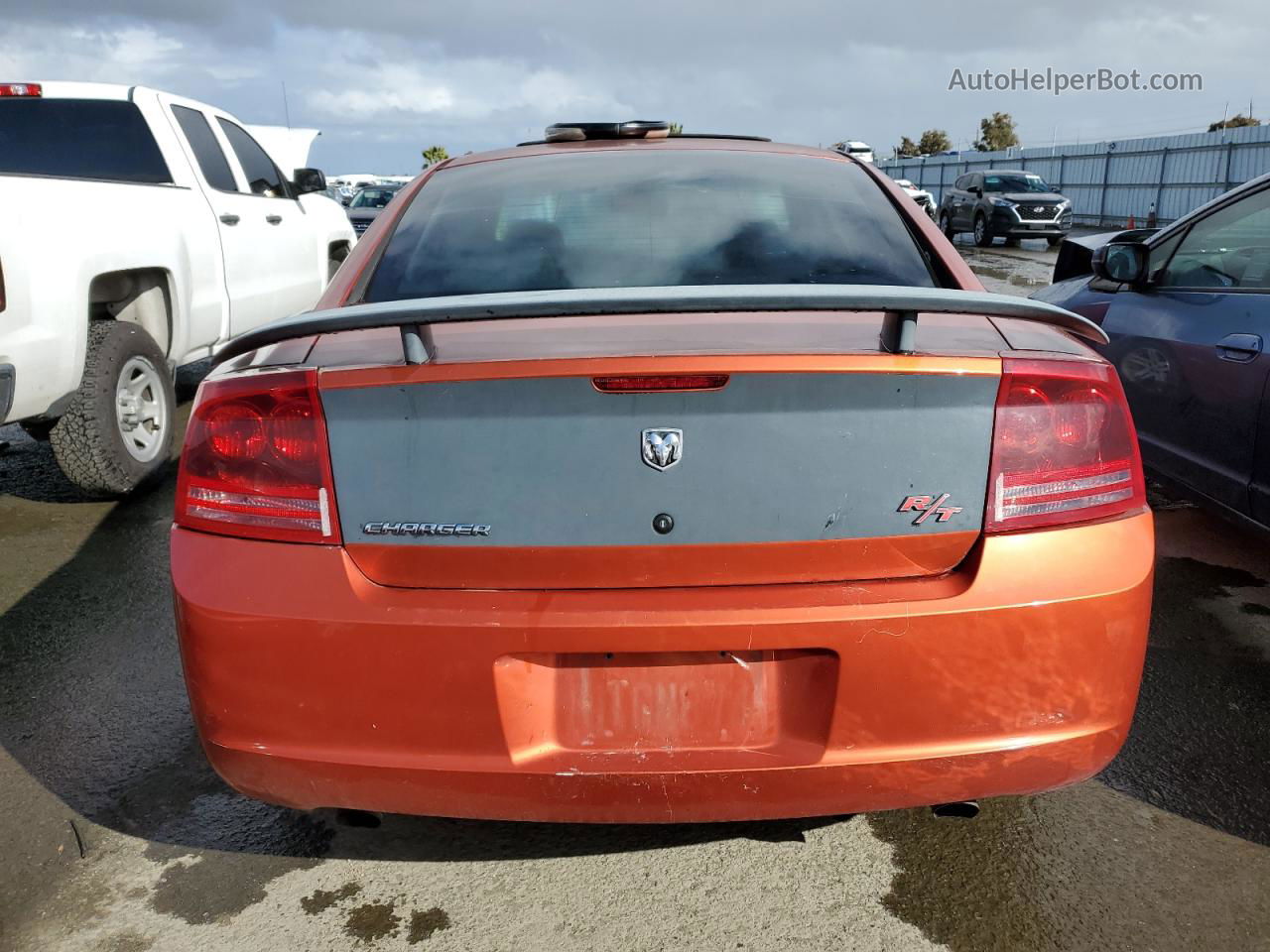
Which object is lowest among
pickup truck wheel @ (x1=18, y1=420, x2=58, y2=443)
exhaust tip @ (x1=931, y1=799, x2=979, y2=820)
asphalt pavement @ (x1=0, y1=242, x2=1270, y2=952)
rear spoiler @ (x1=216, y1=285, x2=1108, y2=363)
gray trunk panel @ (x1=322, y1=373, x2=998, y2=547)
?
asphalt pavement @ (x1=0, y1=242, x2=1270, y2=952)

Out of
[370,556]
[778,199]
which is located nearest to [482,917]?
[370,556]

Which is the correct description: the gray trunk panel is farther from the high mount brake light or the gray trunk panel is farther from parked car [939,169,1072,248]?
parked car [939,169,1072,248]

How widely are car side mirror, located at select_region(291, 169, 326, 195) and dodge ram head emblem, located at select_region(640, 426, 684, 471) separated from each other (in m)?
6.57

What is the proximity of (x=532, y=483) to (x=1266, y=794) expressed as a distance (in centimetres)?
209

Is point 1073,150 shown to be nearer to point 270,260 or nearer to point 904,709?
point 270,260

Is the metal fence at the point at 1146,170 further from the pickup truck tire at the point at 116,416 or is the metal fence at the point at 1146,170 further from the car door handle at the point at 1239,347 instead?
the car door handle at the point at 1239,347

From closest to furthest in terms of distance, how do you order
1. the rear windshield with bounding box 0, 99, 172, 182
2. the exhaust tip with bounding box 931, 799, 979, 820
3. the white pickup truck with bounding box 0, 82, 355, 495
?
the exhaust tip with bounding box 931, 799, 979, 820
the white pickup truck with bounding box 0, 82, 355, 495
the rear windshield with bounding box 0, 99, 172, 182

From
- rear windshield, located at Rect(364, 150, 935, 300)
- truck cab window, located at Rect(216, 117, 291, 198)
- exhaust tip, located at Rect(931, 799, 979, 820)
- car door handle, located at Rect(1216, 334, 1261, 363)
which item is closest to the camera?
exhaust tip, located at Rect(931, 799, 979, 820)

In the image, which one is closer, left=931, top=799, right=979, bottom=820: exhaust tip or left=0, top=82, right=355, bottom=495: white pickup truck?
left=931, top=799, right=979, bottom=820: exhaust tip

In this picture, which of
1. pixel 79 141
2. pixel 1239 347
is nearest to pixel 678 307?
pixel 1239 347

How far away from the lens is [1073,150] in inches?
1286

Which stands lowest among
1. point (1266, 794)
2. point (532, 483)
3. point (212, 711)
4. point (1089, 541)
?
point (1266, 794)

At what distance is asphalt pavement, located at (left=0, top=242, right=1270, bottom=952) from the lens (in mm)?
2127

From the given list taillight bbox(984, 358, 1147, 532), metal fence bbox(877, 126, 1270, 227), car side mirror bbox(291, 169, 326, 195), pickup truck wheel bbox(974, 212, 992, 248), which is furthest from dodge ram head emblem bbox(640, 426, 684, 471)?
metal fence bbox(877, 126, 1270, 227)
